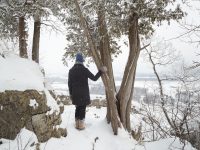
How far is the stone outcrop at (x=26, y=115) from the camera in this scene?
6438 millimetres

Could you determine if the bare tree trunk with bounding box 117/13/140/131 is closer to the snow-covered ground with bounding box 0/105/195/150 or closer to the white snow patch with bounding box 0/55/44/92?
the snow-covered ground with bounding box 0/105/195/150

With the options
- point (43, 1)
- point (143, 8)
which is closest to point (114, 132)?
point (143, 8)

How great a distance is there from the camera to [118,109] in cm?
988

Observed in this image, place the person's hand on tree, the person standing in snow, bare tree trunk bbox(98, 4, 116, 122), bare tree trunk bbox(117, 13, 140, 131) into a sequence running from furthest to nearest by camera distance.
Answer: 1. bare tree trunk bbox(117, 13, 140, 131)
2. bare tree trunk bbox(98, 4, 116, 122)
3. the person's hand on tree
4. the person standing in snow

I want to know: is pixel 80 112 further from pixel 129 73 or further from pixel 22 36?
pixel 22 36

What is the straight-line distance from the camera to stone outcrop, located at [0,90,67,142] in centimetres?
644

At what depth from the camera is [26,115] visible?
6805 millimetres

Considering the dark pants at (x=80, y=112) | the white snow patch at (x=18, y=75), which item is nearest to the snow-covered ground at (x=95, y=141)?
the dark pants at (x=80, y=112)

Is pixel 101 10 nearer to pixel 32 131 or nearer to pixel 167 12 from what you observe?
pixel 167 12

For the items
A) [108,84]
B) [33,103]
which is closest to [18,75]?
[33,103]

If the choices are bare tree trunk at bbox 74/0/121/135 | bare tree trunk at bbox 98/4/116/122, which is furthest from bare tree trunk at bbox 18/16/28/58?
bare tree trunk at bbox 74/0/121/135

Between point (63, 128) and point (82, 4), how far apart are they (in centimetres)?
380

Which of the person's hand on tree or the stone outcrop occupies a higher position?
the person's hand on tree

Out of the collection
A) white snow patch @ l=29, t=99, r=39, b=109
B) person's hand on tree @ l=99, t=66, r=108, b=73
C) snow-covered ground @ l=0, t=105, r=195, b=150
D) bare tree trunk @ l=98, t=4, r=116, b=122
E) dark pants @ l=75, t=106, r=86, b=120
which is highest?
bare tree trunk @ l=98, t=4, r=116, b=122
